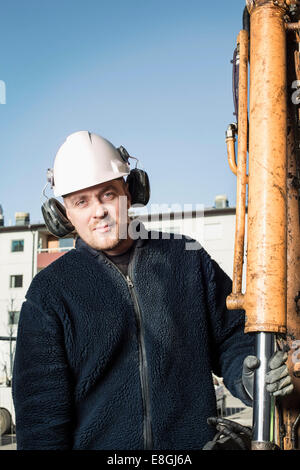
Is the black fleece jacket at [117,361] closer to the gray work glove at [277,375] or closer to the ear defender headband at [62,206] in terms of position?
the ear defender headband at [62,206]

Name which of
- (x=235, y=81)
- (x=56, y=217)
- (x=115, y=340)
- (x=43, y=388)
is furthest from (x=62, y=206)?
(x=235, y=81)

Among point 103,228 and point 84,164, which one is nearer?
point 103,228

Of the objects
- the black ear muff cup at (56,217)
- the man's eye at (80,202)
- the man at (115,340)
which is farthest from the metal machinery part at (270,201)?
the black ear muff cup at (56,217)

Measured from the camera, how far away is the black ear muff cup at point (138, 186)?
3256mm

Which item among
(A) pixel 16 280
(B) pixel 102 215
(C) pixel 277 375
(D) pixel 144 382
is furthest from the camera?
(A) pixel 16 280

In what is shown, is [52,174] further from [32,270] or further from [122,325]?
[32,270]

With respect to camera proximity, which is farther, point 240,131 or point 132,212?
point 132,212

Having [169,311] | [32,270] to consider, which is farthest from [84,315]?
[32,270]

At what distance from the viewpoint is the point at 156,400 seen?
274 centimetres

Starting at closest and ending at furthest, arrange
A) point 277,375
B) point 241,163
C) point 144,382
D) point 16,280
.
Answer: point 277,375 < point 241,163 < point 144,382 < point 16,280

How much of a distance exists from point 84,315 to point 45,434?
0.56 metres

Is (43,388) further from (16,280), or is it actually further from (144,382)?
(16,280)

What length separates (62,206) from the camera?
3240mm

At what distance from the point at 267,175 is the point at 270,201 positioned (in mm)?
90
